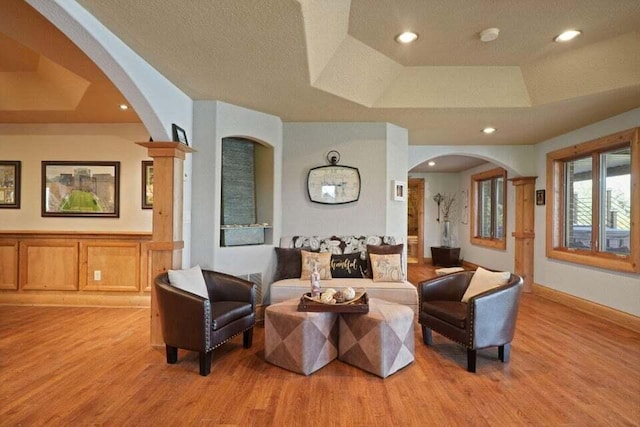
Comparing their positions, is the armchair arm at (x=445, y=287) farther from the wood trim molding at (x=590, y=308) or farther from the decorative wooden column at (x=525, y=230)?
the decorative wooden column at (x=525, y=230)

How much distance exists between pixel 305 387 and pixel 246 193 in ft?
7.85

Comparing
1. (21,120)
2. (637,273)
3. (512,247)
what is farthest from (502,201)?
(21,120)

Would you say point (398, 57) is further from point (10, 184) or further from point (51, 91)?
point (10, 184)

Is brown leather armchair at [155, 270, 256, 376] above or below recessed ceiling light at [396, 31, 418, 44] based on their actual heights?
below

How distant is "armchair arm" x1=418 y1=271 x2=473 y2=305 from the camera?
3346 mm

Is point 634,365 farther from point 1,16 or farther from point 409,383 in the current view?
Result: point 1,16

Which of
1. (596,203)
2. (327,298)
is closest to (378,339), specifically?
(327,298)

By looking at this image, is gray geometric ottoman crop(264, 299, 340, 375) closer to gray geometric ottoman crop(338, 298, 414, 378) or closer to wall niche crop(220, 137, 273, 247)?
gray geometric ottoman crop(338, 298, 414, 378)

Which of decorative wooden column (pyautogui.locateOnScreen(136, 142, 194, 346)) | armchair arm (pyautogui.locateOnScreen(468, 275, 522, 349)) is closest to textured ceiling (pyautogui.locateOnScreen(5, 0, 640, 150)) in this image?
decorative wooden column (pyautogui.locateOnScreen(136, 142, 194, 346))

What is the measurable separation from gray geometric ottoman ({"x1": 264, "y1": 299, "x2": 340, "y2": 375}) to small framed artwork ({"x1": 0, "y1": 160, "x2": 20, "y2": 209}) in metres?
4.15

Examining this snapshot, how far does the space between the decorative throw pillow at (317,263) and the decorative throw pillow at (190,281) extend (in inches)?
45.6

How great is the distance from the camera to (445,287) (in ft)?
11.2

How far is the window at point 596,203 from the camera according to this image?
3930 mm

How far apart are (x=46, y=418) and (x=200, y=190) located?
2217 millimetres
